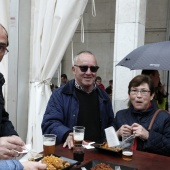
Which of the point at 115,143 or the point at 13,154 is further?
the point at 115,143

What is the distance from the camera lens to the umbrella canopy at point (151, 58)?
2.87 meters

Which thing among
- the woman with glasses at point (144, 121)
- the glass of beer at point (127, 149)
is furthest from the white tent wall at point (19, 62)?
the glass of beer at point (127, 149)

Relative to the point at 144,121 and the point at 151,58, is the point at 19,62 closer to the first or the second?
the point at 151,58

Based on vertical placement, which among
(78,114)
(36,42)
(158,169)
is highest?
(36,42)

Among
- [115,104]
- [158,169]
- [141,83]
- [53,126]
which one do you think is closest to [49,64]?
[115,104]

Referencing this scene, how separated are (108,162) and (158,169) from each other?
0.36 m

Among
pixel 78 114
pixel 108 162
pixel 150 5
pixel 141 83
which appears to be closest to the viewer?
pixel 108 162

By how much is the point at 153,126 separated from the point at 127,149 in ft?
1.44

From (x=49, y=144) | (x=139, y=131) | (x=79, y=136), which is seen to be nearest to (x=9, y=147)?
(x=49, y=144)

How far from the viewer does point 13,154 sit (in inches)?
72.3

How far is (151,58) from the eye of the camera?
3.02m

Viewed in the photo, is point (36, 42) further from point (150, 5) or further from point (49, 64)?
point (150, 5)

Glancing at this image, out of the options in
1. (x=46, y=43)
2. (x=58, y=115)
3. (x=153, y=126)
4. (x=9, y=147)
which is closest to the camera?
(x=9, y=147)

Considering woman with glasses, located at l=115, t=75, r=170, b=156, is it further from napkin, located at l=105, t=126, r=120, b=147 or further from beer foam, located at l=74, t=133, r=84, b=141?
beer foam, located at l=74, t=133, r=84, b=141
